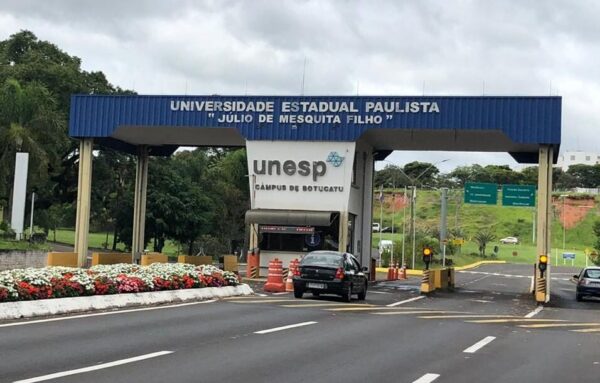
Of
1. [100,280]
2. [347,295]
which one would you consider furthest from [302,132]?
[100,280]

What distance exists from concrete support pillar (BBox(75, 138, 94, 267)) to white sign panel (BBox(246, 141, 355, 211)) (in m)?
8.49

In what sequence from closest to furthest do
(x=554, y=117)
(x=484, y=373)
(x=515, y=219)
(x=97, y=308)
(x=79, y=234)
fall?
(x=484, y=373)
(x=97, y=308)
(x=554, y=117)
(x=79, y=234)
(x=515, y=219)

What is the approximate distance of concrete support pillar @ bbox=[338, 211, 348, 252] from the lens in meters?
35.6

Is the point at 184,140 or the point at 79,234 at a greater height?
the point at 184,140

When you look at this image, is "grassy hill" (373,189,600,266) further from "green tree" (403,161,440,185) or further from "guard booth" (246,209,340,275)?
"guard booth" (246,209,340,275)

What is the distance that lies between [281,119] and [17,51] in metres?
29.1

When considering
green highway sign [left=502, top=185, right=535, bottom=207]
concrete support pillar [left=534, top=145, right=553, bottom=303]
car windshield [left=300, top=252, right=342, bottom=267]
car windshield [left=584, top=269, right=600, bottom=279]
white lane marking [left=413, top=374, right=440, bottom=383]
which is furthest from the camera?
green highway sign [left=502, top=185, right=535, bottom=207]

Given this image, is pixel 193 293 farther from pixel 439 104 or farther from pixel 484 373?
pixel 439 104

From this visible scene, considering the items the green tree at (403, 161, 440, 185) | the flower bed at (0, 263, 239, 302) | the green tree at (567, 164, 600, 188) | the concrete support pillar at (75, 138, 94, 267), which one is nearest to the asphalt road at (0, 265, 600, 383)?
the flower bed at (0, 263, 239, 302)

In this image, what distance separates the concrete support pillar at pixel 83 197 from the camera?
126 feet

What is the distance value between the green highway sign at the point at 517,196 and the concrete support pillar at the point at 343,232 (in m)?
18.5

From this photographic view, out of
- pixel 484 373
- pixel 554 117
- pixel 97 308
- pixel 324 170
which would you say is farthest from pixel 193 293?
pixel 554 117

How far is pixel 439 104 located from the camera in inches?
1355

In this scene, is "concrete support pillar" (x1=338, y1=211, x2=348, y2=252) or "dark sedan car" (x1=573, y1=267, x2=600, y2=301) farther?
"concrete support pillar" (x1=338, y1=211, x2=348, y2=252)
